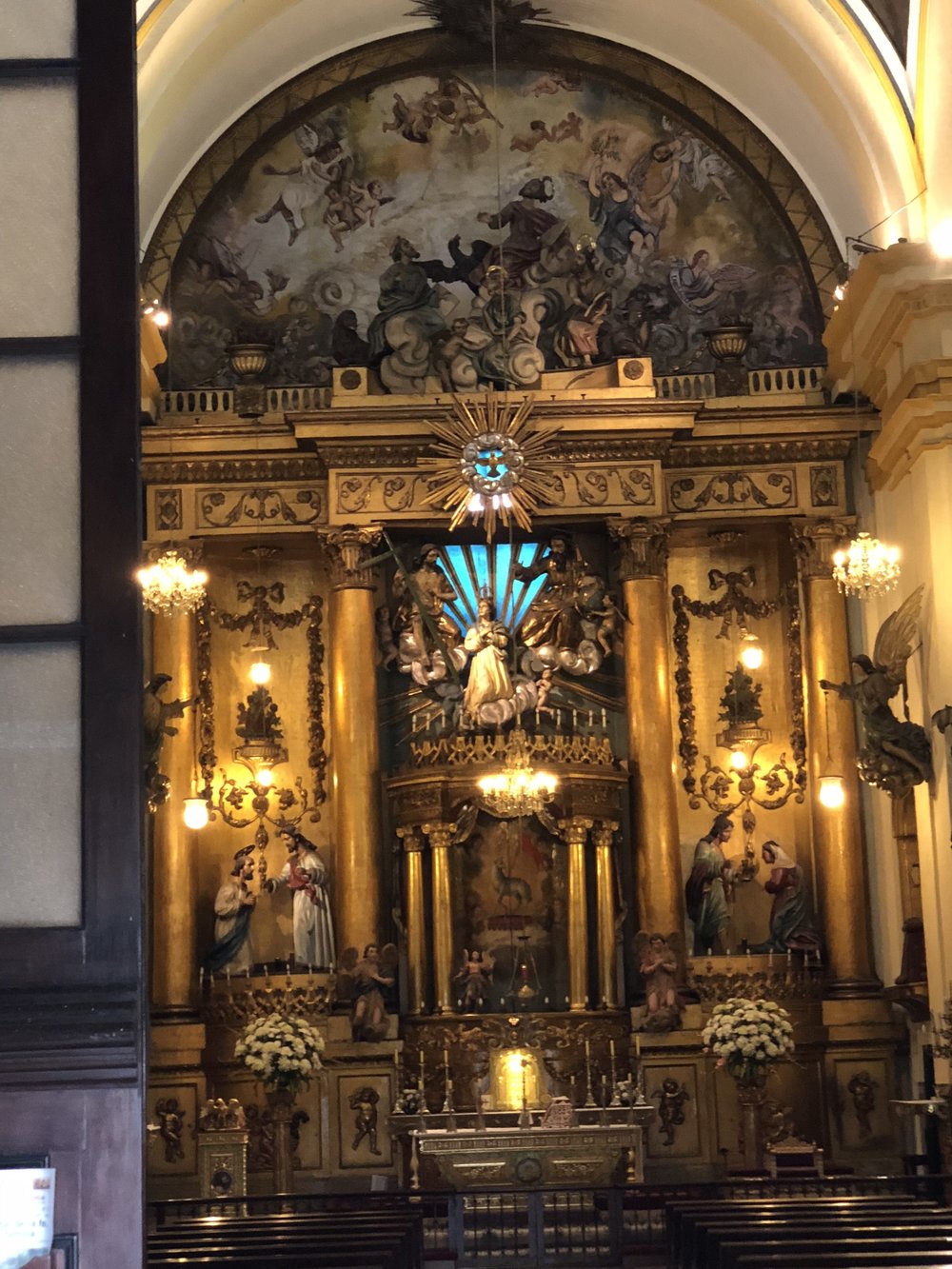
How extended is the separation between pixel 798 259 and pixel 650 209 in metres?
1.70

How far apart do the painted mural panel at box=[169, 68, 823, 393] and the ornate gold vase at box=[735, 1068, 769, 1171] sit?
7643mm

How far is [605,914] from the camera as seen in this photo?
1934cm

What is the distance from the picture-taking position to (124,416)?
3785mm

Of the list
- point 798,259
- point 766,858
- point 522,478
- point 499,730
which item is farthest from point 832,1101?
point 798,259

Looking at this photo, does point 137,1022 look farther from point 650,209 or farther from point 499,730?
point 650,209

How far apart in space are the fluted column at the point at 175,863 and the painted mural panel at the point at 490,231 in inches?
123

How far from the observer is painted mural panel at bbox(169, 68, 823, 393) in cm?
2105

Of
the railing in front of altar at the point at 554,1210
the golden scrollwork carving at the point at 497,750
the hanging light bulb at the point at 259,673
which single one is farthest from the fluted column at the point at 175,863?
the railing in front of altar at the point at 554,1210

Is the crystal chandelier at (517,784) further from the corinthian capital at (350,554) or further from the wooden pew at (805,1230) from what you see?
the wooden pew at (805,1230)

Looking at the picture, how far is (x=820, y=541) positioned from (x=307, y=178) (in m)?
6.83

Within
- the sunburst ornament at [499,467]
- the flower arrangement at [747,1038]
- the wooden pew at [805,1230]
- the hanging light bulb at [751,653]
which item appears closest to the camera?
the wooden pew at [805,1230]

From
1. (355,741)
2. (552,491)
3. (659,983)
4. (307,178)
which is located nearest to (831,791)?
(659,983)

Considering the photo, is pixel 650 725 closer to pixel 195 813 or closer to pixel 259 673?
pixel 259 673

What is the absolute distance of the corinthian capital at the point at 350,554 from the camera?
65.0ft
